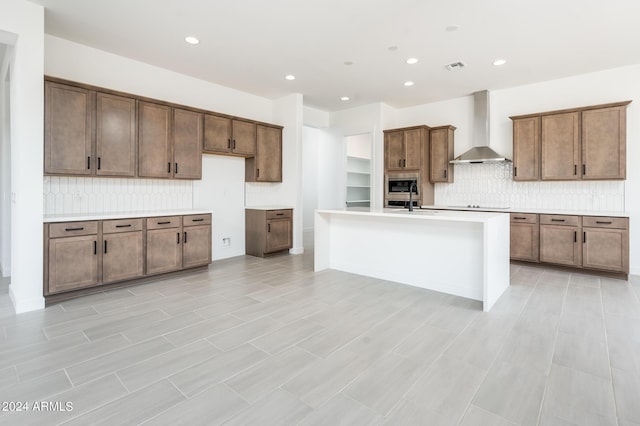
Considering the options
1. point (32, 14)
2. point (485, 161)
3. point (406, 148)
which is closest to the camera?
point (32, 14)

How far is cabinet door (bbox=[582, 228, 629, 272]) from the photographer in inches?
167

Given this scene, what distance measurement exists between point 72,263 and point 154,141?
1800mm

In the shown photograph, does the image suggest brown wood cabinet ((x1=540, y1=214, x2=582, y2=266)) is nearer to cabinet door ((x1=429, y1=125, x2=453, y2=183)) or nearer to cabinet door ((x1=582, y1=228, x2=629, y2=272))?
cabinet door ((x1=582, y1=228, x2=629, y2=272))

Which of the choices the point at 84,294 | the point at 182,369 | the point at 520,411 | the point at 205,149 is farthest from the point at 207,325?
the point at 205,149

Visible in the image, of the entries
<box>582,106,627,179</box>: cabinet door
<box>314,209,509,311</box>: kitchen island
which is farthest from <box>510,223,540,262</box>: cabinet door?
<box>314,209,509,311</box>: kitchen island

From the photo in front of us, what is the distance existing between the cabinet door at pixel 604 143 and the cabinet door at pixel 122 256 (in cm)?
627

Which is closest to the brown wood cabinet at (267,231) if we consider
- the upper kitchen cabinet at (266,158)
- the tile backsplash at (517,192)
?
the upper kitchen cabinet at (266,158)

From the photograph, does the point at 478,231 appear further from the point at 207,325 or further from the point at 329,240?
the point at 207,325

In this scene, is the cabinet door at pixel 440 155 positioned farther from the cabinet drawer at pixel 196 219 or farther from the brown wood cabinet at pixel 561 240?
the cabinet drawer at pixel 196 219

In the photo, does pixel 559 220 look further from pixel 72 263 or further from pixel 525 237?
pixel 72 263

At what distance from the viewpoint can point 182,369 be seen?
82.7 inches

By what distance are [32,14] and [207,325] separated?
3.43 m

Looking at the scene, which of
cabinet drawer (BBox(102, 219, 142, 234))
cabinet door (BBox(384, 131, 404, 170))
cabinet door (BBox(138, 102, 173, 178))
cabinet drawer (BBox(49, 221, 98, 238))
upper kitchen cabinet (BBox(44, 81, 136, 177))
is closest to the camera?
cabinet drawer (BBox(49, 221, 98, 238))

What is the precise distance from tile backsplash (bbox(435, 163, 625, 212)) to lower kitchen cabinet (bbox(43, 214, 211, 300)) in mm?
4684
